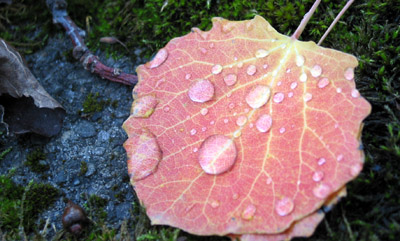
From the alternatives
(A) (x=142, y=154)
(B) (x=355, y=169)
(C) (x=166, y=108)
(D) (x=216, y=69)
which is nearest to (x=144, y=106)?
(C) (x=166, y=108)

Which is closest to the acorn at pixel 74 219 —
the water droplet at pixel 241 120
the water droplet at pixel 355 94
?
the water droplet at pixel 241 120

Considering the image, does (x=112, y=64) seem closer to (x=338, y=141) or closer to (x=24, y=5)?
(x=24, y=5)

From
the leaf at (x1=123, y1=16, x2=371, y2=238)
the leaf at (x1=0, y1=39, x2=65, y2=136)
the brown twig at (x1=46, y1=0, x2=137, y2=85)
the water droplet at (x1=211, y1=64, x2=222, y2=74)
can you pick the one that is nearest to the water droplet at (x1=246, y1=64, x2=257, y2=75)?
the leaf at (x1=123, y1=16, x2=371, y2=238)

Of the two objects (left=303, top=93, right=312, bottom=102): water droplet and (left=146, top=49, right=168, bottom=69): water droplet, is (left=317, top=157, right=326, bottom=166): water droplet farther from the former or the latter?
(left=146, top=49, right=168, bottom=69): water droplet

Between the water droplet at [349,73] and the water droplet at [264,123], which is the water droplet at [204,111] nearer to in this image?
the water droplet at [264,123]

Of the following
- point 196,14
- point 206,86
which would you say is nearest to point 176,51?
point 206,86

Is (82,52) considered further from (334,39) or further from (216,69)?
(334,39)
